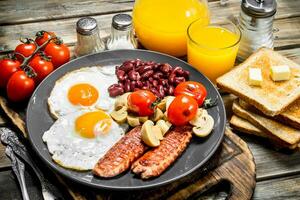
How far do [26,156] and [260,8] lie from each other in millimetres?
1642

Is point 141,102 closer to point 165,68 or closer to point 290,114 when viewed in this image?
point 165,68

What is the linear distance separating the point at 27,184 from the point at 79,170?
11.9 inches

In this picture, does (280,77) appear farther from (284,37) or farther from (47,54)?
(47,54)

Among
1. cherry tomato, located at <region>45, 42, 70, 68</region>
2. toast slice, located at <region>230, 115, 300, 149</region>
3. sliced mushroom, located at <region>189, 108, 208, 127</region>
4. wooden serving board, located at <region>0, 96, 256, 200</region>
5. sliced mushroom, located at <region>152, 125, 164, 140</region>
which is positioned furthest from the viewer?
cherry tomato, located at <region>45, 42, 70, 68</region>

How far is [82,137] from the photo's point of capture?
268cm

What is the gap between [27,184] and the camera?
2.63m

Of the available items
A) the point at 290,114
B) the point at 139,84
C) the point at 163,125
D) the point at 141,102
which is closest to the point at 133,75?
the point at 139,84

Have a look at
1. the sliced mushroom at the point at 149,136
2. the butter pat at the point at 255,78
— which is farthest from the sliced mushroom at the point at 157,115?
the butter pat at the point at 255,78

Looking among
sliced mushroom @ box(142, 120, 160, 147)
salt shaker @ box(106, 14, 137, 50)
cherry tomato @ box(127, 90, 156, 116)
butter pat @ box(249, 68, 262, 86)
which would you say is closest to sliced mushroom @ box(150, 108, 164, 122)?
cherry tomato @ box(127, 90, 156, 116)

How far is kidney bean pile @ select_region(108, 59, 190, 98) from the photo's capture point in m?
2.95

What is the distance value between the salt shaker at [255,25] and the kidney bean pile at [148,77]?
21.0 inches

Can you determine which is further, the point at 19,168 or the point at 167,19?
the point at 167,19

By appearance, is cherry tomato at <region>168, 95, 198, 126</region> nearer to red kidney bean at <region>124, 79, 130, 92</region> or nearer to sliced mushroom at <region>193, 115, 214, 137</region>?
sliced mushroom at <region>193, 115, 214, 137</region>

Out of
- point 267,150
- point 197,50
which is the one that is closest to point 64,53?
point 197,50
